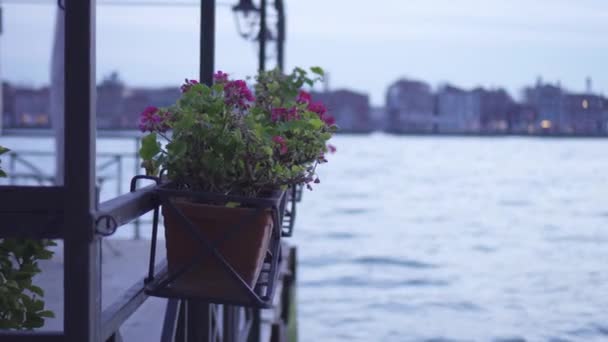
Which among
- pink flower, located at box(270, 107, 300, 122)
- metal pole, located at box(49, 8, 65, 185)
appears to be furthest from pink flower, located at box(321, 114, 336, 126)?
metal pole, located at box(49, 8, 65, 185)

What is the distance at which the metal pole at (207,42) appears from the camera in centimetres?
214

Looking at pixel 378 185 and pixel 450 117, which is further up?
pixel 450 117

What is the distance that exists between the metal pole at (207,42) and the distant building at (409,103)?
22.3m

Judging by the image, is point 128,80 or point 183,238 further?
point 128,80

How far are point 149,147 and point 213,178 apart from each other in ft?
0.43

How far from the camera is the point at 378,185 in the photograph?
63.0 m

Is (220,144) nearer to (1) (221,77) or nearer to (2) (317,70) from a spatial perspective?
(1) (221,77)

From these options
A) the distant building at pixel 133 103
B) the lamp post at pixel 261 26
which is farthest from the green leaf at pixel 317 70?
the distant building at pixel 133 103

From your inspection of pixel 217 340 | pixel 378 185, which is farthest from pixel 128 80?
pixel 378 185

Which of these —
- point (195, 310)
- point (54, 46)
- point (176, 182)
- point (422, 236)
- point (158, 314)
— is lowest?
point (422, 236)

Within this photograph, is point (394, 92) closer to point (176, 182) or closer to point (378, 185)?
point (176, 182)

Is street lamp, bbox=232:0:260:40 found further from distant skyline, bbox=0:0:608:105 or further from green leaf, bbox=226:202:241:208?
distant skyline, bbox=0:0:608:105

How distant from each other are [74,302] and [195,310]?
2.87ft

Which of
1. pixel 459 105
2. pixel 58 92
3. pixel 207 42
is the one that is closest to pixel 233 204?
pixel 207 42
